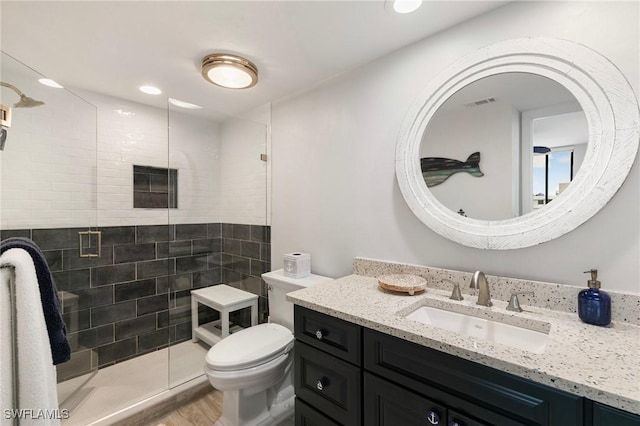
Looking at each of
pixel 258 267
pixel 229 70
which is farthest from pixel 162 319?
pixel 229 70

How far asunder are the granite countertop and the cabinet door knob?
Answer: 0.21 meters

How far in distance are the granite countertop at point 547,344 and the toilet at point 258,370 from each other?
523mm

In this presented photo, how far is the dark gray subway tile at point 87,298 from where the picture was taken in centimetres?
197

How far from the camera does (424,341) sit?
885mm

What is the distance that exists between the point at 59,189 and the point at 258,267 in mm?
1619

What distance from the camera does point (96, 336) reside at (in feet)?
7.15

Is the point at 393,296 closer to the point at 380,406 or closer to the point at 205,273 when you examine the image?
the point at 380,406

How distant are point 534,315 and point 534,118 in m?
0.85

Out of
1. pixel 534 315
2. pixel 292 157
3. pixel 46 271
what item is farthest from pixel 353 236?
pixel 46 271

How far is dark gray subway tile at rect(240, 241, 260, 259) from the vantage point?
250 centimetres

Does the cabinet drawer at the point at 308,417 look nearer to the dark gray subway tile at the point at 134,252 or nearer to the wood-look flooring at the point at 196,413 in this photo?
the wood-look flooring at the point at 196,413

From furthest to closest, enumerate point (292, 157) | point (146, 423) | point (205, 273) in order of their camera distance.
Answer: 1. point (205, 273)
2. point (292, 157)
3. point (146, 423)

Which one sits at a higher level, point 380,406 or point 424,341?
point 424,341

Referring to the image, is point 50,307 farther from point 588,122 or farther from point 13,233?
point 588,122
